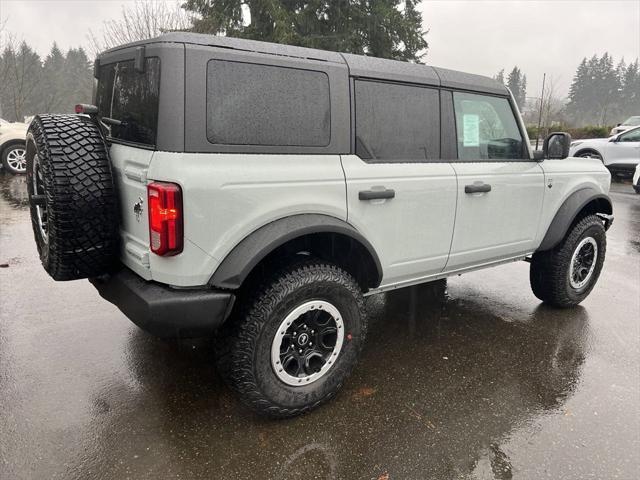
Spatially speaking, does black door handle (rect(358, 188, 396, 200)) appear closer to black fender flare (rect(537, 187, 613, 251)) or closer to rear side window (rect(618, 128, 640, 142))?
black fender flare (rect(537, 187, 613, 251))

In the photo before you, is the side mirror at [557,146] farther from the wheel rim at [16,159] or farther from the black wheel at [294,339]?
the wheel rim at [16,159]

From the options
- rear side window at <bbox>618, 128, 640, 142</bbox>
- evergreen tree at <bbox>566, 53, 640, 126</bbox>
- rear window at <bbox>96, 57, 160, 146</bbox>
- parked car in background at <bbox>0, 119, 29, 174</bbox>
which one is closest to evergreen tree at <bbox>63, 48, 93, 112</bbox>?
parked car in background at <bbox>0, 119, 29, 174</bbox>

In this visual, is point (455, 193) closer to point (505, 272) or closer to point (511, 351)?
point (511, 351)

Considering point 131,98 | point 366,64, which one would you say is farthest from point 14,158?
point 366,64

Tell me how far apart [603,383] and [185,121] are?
3081 mm

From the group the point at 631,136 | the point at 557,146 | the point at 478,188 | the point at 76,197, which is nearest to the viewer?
the point at 76,197

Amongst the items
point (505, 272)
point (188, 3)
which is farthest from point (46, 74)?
point (505, 272)

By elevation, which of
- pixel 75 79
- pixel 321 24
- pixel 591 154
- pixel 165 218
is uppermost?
pixel 75 79

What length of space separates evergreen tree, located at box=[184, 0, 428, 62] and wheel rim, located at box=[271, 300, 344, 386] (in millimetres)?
14221

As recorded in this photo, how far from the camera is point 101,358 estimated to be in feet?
10.7

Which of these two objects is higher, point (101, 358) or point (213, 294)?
point (213, 294)

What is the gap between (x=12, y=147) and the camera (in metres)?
11.7

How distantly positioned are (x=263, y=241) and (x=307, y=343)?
2.29 ft

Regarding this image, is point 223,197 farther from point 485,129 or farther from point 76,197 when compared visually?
point 485,129
